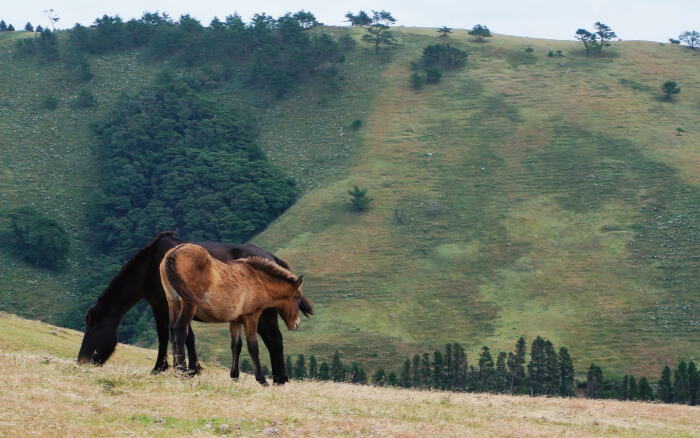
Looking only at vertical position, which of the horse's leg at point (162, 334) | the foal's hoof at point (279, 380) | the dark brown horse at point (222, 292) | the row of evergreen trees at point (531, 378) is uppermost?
the dark brown horse at point (222, 292)

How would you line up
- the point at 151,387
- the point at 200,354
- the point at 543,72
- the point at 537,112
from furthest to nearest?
the point at 543,72
the point at 537,112
the point at 200,354
the point at 151,387

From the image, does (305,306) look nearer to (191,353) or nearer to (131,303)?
(191,353)

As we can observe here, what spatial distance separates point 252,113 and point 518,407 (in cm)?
13059

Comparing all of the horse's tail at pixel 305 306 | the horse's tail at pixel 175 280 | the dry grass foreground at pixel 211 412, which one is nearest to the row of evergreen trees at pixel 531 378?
the horse's tail at pixel 305 306

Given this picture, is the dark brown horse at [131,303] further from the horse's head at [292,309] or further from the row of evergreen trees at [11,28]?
the row of evergreen trees at [11,28]

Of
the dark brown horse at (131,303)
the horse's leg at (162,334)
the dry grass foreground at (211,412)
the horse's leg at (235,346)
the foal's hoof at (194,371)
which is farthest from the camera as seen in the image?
the horse's leg at (162,334)

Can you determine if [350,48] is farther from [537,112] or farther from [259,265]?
[259,265]

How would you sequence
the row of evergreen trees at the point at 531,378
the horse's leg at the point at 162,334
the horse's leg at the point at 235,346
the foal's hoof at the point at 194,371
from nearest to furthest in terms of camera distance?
the foal's hoof at the point at 194,371
the horse's leg at the point at 235,346
the horse's leg at the point at 162,334
the row of evergreen trees at the point at 531,378

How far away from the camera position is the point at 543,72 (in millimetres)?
143875

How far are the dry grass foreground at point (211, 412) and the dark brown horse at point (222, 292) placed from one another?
1094mm

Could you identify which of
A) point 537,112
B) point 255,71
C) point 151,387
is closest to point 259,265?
point 151,387

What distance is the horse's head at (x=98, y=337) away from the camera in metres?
18.2

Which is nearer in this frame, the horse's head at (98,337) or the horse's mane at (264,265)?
the horse's mane at (264,265)

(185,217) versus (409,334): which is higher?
(185,217)
